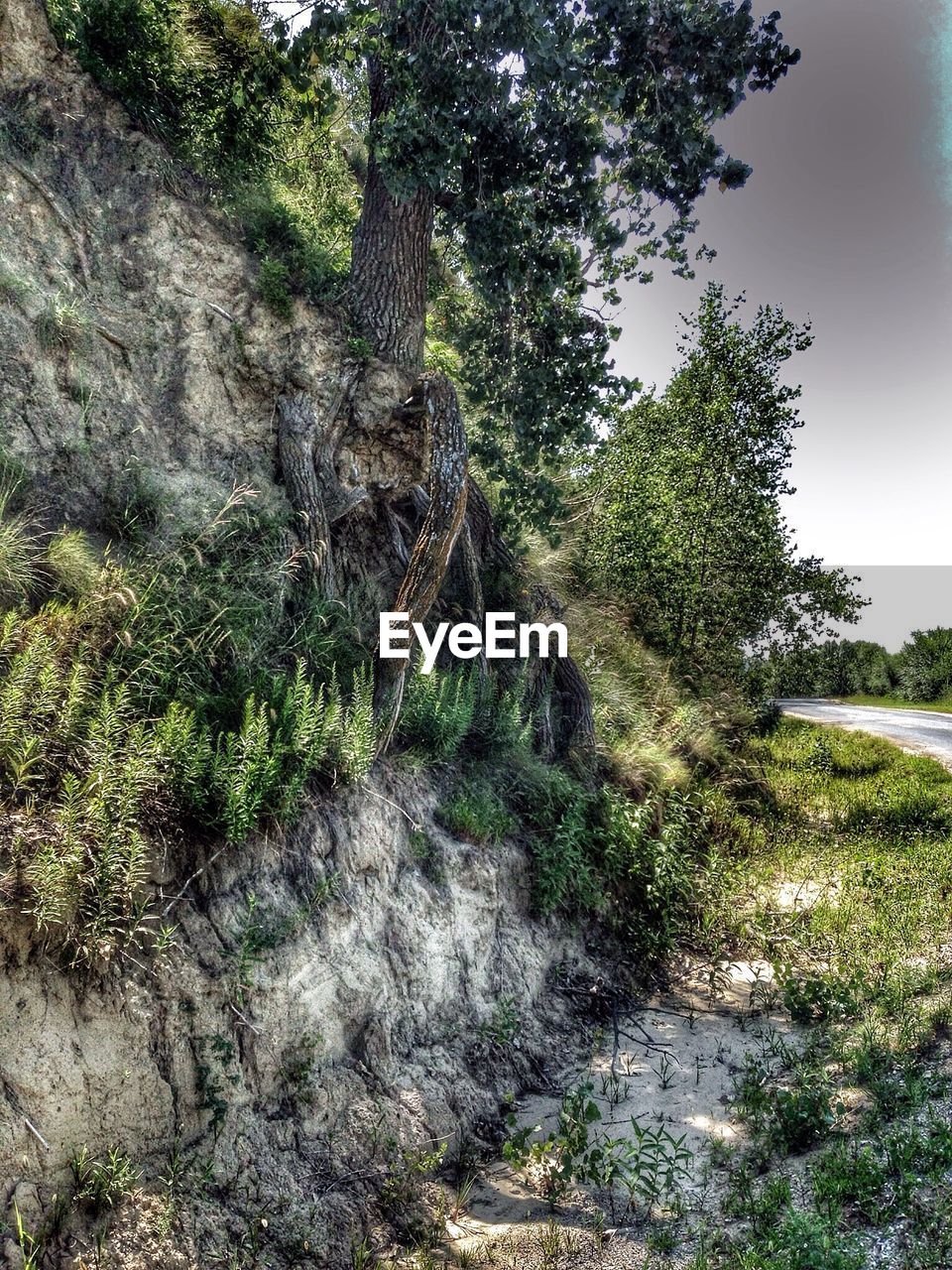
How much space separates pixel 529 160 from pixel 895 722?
11.8 metres

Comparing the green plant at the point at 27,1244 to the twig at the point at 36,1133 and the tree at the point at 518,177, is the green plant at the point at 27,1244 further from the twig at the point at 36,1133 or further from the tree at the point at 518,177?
the tree at the point at 518,177

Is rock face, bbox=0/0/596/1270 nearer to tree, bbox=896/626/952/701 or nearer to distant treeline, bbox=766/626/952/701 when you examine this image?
distant treeline, bbox=766/626/952/701

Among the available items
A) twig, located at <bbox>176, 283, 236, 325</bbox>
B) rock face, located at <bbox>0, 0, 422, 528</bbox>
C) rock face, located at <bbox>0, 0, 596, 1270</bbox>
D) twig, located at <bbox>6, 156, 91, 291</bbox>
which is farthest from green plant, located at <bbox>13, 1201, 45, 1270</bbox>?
twig, located at <bbox>176, 283, 236, 325</bbox>

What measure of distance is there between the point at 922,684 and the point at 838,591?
12.6 meters

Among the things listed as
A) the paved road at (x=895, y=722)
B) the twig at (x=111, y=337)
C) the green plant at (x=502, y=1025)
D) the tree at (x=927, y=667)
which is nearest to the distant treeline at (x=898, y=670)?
the tree at (x=927, y=667)

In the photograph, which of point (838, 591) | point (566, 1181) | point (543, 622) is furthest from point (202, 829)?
point (838, 591)

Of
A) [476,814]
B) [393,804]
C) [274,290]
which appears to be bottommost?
[476,814]

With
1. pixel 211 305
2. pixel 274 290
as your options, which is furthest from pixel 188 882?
pixel 274 290

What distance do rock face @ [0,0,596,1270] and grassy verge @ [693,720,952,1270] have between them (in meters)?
1.52

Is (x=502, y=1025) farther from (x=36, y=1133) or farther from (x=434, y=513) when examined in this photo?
(x=434, y=513)

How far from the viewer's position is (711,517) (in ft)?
34.5

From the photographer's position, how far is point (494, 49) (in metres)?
5.55

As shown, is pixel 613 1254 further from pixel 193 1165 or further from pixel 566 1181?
pixel 193 1165

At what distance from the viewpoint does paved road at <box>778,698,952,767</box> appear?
39.4 ft
